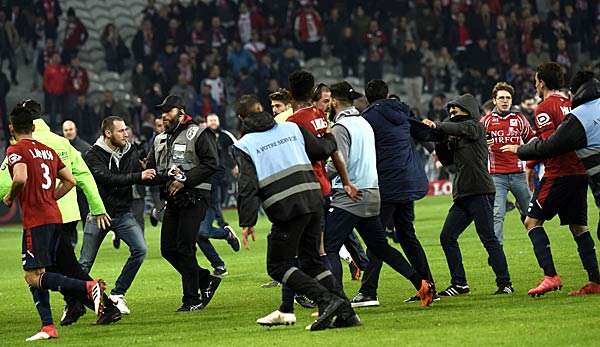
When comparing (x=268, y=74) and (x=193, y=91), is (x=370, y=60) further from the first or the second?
(x=193, y=91)

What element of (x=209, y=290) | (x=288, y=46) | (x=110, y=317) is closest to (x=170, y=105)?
(x=209, y=290)

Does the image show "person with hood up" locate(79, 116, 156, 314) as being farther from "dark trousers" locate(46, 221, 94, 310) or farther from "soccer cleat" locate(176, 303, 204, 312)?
"dark trousers" locate(46, 221, 94, 310)

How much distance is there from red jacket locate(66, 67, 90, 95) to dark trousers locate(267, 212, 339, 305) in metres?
23.0

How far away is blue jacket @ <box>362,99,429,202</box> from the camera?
13375 mm

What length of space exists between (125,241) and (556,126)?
15.6ft

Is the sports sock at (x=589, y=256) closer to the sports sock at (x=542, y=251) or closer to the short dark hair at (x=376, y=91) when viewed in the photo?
the sports sock at (x=542, y=251)

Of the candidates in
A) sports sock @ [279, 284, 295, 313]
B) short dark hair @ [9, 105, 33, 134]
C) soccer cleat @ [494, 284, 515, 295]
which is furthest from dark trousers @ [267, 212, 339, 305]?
soccer cleat @ [494, 284, 515, 295]

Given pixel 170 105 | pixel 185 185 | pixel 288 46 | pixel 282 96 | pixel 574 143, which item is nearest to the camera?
pixel 574 143

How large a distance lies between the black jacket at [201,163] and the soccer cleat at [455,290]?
2697mm

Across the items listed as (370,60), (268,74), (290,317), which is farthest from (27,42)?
(290,317)

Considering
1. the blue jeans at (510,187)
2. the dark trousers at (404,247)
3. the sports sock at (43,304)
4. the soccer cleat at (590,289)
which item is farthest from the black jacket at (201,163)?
the blue jeans at (510,187)

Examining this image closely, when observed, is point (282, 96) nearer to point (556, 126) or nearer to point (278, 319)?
point (556, 126)

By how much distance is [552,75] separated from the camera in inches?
527

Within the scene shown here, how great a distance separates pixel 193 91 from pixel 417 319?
24.0m
